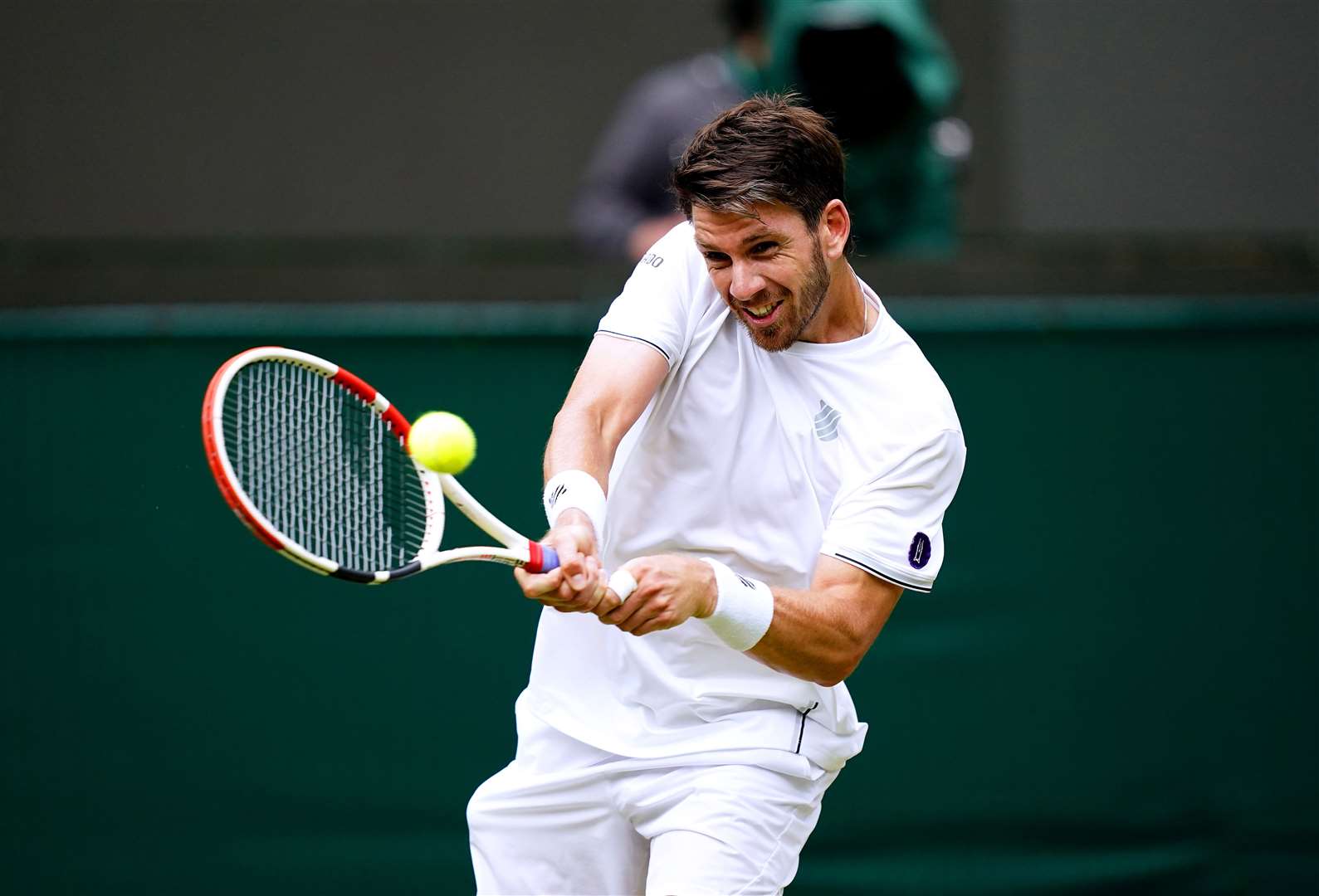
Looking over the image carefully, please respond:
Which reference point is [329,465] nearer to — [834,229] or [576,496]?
[576,496]

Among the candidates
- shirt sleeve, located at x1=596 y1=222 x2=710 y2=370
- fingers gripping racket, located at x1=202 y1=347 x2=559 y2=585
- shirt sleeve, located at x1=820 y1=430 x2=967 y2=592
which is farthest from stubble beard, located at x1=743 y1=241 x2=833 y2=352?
fingers gripping racket, located at x1=202 y1=347 x2=559 y2=585

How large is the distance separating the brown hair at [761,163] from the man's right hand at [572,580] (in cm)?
58

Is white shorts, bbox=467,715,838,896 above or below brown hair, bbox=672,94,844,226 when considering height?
below

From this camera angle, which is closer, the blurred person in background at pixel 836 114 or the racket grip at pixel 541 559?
the racket grip at pixel 541 559

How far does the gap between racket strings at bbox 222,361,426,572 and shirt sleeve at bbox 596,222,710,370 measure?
0.41 m

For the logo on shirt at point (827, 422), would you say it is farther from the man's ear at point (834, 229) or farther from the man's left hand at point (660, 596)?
the man's left hand at point (660, 596)

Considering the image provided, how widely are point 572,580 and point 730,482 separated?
0.57m

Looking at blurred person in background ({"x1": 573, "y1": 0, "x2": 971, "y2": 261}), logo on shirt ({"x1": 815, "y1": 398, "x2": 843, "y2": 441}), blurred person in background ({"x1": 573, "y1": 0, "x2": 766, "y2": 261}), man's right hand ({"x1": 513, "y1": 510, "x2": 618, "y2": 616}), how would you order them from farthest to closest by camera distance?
blurred person in background ({"x1": 573, "y1": 0, "x2": 766, "y2": 261}), blurred person in background ({"x1": 573, "y1": 0, "x2": 971, "y2": 261}), logo on shirt ({"x1": 815, "y1": 398, "x2": 843, "y2": 441}), man's right hand ({"x1": 513, "y1": 510, "x2": 618, "y2": 616})

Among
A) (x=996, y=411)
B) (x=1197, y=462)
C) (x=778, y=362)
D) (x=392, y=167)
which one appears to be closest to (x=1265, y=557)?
(x=1197, y=462)

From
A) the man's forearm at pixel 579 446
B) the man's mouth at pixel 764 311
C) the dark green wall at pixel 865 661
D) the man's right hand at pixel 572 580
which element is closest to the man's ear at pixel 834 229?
the man's mouth at pixel 764 311

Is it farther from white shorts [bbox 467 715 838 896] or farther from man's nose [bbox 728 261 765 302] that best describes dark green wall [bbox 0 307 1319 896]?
man's nose [bbox 728 261 765 302]

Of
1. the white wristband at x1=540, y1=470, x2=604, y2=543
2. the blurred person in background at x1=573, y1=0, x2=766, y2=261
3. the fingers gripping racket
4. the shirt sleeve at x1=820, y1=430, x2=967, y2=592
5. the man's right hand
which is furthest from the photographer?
the blurred person in background at x1=573, y1=0, x2=766, y2=261

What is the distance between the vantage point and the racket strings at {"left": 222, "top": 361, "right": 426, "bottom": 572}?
2.65m

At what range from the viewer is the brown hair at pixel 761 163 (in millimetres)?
2596
